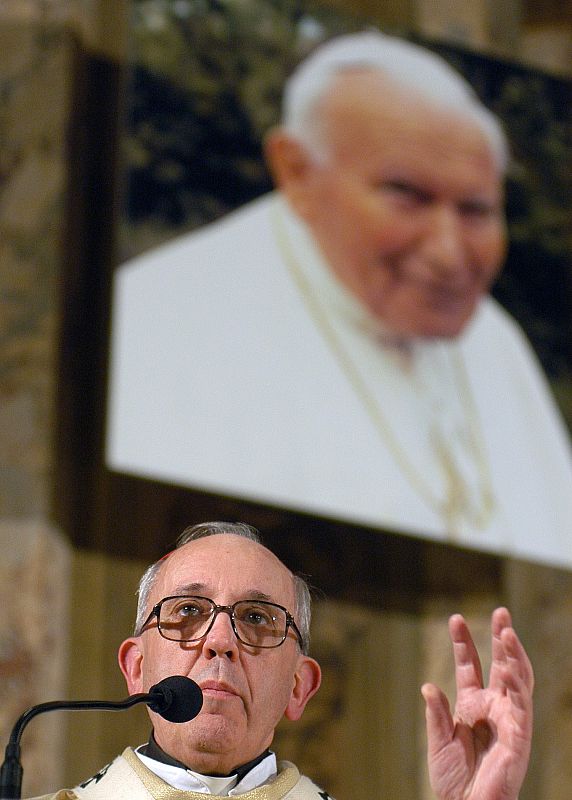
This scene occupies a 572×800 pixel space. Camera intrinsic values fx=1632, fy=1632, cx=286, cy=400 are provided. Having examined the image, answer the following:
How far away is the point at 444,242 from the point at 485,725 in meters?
3.29

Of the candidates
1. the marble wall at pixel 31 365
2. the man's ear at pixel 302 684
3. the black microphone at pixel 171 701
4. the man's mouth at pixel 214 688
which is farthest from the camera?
the marble wall at pixel 31 365

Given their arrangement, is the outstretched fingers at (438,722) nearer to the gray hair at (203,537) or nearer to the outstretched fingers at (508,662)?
the outstretched fingers at (508,662)

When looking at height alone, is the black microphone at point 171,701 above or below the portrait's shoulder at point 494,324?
above

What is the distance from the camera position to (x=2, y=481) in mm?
4797

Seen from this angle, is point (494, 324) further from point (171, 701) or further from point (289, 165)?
point (171, 701)

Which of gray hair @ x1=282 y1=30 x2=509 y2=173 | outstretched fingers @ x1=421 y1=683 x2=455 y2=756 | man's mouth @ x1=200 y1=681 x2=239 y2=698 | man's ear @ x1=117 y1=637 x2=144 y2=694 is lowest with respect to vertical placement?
gray hair @ x1=282 y1=30 x2=509 y2=173

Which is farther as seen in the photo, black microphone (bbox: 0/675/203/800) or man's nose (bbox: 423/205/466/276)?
man's nose (bbox: 423/205/466/276)

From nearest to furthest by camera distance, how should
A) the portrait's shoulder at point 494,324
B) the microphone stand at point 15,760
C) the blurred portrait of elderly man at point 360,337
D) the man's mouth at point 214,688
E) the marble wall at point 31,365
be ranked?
the microphone stand at point 15,760 < the man's mouth at point 214,688 < the marble wall at point 31,365 < the blurred portrait of elderly man at point 360,337 < the portrait's shoulder at point 494,324

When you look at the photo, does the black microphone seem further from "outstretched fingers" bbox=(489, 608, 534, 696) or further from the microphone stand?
"outstretched fingers" bbox=(489, 608, 534, 696)

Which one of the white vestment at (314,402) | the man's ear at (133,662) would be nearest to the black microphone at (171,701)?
the man's ear at (133,662)

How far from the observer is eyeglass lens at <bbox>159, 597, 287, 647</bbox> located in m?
2.24

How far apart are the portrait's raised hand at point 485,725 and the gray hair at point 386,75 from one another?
10.8 ft

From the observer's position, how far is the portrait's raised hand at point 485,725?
2242mm

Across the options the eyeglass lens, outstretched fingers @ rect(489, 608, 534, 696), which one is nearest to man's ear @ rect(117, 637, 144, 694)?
the eyeglass lens
